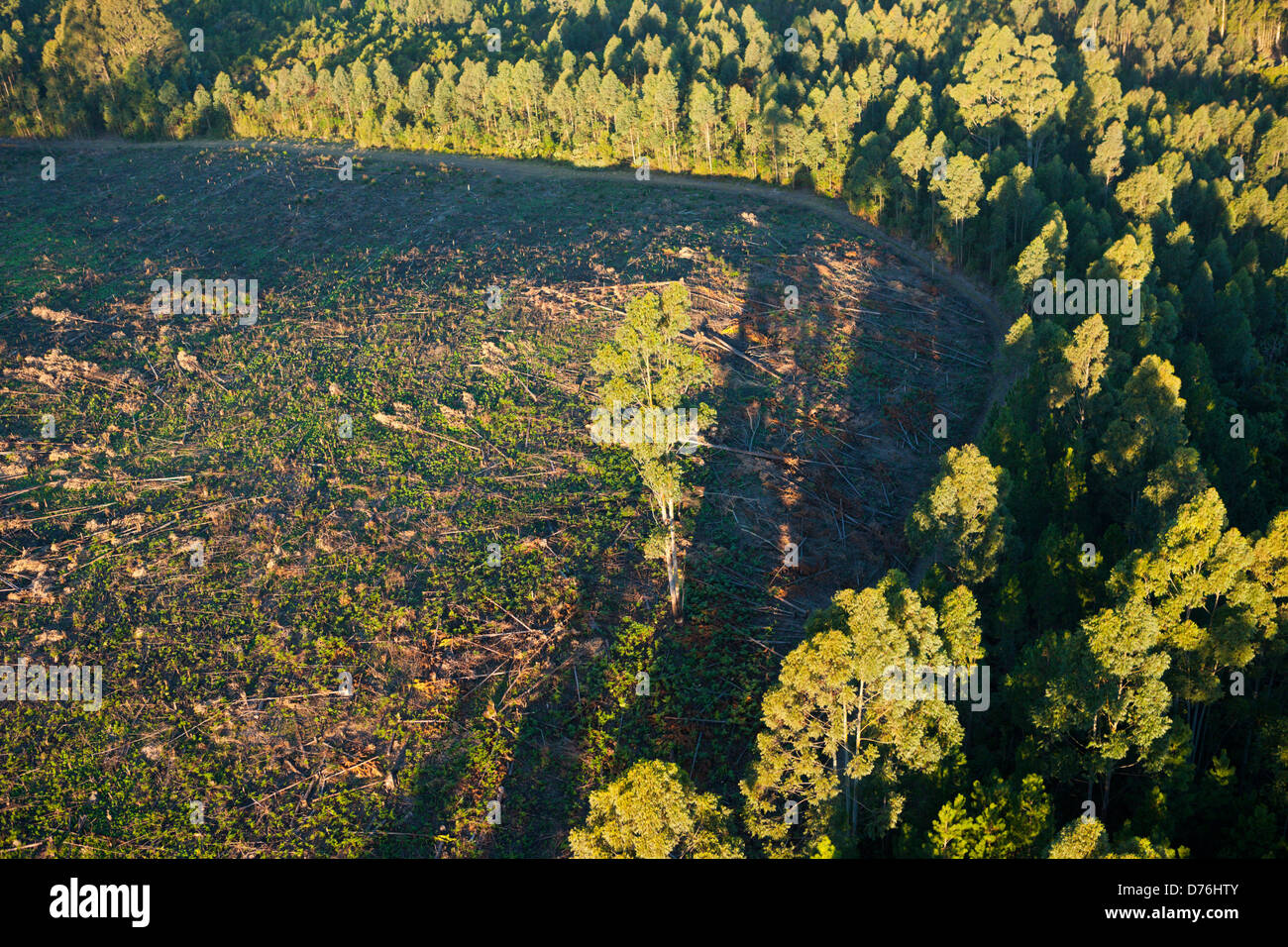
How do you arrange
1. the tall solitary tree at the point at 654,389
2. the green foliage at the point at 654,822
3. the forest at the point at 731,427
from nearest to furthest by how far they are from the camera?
the green foliage at the point at 654,822 → the forest at the point at 731,427 → the tall solitary tree at the point at 654,389

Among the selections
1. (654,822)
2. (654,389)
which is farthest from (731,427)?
(654,822)

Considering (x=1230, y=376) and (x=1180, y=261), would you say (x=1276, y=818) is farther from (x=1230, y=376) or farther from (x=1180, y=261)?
(x=1180, y=261)

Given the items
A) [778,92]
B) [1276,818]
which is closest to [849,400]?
[1276,818]

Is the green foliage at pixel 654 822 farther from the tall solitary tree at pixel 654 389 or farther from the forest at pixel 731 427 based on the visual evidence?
the tall solitary tree at pixel 654 389

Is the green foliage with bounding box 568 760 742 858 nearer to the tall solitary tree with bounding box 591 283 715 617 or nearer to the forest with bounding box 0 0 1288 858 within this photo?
the forest with bounding box 0 0 1288 858

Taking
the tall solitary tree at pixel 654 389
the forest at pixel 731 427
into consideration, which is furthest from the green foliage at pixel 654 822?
the tall solitary tree at pixel 654 389

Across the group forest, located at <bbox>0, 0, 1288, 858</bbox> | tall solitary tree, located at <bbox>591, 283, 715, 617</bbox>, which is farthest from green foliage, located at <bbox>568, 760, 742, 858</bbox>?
tall solitary tree, located at <bbox>591, 283, 715, 617</bbox>

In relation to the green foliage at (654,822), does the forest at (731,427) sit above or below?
above

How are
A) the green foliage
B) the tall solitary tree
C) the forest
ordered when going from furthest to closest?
the tall solitary tree
the forest
the green foliage
